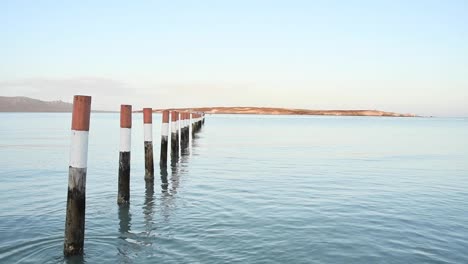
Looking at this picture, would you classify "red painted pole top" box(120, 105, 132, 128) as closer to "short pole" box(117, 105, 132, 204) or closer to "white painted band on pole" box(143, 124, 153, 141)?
"short pole" box(117, 105, 132, 204)

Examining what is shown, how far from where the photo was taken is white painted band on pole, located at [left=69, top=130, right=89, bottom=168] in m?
6.54

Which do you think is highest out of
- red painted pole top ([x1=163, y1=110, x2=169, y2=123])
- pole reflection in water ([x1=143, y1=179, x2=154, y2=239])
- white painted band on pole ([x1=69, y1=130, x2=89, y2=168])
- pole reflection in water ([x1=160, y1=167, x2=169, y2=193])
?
red painted pole top ([x1=163, y1=110, x2=169, y2=123])

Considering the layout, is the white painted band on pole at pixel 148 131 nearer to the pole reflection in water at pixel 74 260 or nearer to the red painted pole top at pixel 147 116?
the red painted pole top at pixel 147 116

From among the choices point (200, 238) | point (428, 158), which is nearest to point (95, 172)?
point (200, 238)

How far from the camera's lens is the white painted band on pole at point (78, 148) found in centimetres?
654

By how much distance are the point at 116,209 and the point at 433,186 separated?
941 cm

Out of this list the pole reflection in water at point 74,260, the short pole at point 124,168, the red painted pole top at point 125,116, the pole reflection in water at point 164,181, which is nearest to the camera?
the pole reflection in water at point 74,260

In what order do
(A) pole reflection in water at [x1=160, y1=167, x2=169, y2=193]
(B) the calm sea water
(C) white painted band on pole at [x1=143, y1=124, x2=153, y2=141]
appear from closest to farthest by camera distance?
1. (B) the calm sea water
2. (A) pole reflection in water at [x1=160, y1=167, x2=169, y2=193]
3. (C) white painted band on pole at [x1=143, y1=124, x2=153, y2=141]

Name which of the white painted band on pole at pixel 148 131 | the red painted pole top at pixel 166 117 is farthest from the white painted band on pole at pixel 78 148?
the red painted pole top at pixel 166 117

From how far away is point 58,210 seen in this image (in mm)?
9836

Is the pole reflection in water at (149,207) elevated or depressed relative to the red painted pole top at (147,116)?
depressed

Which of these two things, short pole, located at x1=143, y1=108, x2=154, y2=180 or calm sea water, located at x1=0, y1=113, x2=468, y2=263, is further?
short pole, located at x1=143, y1=108, x2=154, y2=180

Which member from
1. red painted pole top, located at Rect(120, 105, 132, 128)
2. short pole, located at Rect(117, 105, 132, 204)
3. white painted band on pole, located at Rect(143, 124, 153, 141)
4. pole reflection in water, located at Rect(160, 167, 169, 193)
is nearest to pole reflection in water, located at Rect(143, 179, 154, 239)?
pole reflection in water, located at Rect(160, 167, 169, 193)

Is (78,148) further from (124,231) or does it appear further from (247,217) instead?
(247,217)
